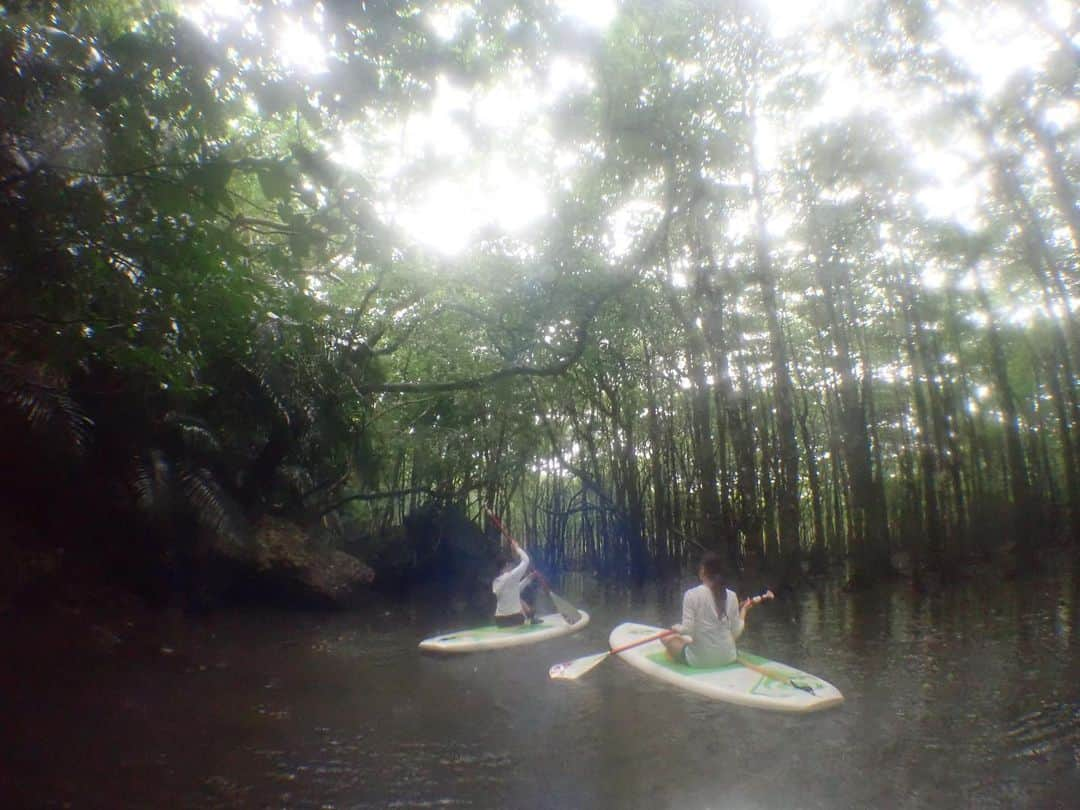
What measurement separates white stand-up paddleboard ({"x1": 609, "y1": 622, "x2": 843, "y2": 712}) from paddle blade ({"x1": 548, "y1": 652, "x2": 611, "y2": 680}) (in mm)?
382

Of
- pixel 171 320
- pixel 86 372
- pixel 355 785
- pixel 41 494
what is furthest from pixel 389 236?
pixel 41 494

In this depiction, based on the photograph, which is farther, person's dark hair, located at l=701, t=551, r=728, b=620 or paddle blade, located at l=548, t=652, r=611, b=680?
paddle blade, located at l=548, t=652, r=611, b=680

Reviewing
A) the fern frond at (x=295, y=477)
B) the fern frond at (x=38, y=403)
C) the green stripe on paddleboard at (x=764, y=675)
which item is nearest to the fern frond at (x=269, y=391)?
the fern frond at (x=295, y=477)

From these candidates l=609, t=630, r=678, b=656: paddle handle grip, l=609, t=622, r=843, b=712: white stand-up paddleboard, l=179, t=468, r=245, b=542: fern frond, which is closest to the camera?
l=609, t=622, r=843, b=712: white stand-up paddleboard

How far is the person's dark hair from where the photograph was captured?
18.1 feet

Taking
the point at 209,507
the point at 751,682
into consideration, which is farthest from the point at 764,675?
the point at 209,507

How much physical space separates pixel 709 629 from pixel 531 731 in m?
1.85

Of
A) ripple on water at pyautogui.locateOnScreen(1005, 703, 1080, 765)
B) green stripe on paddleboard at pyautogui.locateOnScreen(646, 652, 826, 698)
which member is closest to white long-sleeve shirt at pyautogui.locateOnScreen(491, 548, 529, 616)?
green stripe on paddleboard at pyautogui.locateOnScreen(646, 652, 826, 698)

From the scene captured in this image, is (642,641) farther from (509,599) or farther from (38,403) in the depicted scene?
(38,403)

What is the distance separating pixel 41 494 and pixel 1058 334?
15182 mm

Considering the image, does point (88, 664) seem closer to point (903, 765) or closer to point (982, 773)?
point (903, 765)

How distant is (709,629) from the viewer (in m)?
5.76

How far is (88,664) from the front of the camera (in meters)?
6.19

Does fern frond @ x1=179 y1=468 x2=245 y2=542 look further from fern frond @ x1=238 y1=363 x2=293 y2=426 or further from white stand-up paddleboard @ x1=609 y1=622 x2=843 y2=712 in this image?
white stand-up paddleboard @ x1=609 y1=622 x2=843 y2=712
